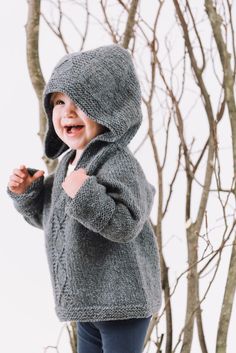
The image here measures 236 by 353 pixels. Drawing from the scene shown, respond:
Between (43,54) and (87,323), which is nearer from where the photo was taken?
(87,323)

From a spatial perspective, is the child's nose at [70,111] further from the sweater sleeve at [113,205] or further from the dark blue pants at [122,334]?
the dark blue pants at [122,334]

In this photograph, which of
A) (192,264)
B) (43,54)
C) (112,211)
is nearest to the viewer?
(112,211)

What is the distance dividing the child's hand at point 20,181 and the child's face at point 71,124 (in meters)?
0.08

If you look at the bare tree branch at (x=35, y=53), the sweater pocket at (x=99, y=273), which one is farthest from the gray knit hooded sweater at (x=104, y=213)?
the bare tree branch at (x=35, y=53)

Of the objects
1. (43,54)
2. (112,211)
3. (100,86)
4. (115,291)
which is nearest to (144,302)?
(115,291)

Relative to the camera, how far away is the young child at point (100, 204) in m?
0.98

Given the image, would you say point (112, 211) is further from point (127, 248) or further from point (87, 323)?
point (87, 323)

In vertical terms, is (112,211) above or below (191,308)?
above

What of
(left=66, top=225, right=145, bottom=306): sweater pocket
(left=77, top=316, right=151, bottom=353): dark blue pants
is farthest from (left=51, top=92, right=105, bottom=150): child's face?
(left=77, top=316, right=151, bottom=353): dark blue pants

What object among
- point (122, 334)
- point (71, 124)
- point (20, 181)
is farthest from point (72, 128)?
point (122, 334)

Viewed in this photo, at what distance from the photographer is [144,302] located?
1.03m

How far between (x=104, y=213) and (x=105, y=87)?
0.58 feet

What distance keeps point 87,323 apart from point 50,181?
22 centimetres

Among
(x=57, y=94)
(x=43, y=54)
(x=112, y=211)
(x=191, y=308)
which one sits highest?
(x=43, y=54)
